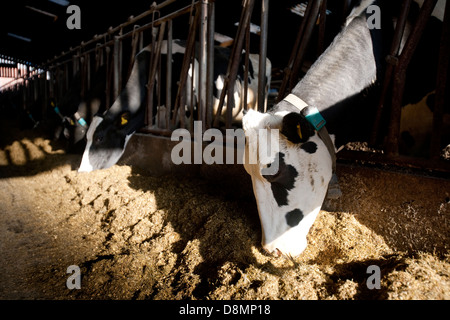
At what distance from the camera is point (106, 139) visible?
426cm

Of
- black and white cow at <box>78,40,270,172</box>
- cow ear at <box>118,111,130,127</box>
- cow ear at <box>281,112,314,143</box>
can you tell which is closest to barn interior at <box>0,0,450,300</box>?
black and white cow at <box>78,40,270,172</box>

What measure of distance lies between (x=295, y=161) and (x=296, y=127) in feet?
0.76

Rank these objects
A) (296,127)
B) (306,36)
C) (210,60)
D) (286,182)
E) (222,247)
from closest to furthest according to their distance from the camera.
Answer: (296,127), (286,182), (222,247), (306,36), (210,60)

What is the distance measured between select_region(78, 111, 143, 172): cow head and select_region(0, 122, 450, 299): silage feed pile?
51.8 inches

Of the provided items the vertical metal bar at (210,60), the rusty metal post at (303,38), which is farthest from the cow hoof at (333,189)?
the vertical metal bar at (210,60)

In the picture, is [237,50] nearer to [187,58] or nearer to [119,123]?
[187,58]

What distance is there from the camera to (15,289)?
1617mm

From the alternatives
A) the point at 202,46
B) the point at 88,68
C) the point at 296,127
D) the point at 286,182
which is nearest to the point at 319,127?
the point at 296,127

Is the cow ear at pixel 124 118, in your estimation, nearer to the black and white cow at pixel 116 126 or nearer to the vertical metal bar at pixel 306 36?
the black and white cow at pixel 116 126

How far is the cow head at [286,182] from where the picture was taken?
65.2 inches

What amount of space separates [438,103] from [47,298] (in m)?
2.53

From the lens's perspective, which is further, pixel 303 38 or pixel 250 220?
pixel 303 38

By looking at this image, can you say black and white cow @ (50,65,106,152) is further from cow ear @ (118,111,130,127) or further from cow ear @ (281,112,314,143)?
cow ear @ (281,112,314,143)

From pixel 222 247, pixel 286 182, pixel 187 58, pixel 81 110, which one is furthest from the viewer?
pixel 81 110
